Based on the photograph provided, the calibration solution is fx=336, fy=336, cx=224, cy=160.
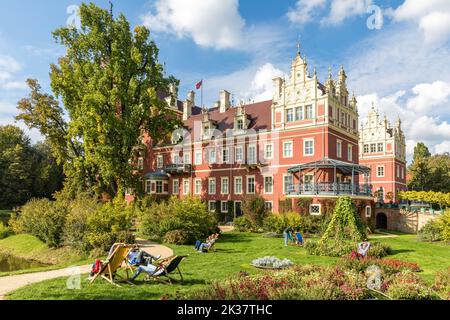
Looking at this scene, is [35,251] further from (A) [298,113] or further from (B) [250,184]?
(A) [298,113]

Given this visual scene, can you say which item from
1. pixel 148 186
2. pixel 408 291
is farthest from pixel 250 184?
pixel 408 291

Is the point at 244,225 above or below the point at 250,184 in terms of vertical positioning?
below

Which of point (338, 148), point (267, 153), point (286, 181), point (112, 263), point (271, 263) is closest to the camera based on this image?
point (112, 263)

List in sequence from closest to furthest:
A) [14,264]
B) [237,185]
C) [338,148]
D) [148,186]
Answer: [14,264]
[338,148]
[237,185]
[148,186]

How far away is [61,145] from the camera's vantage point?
3538cm

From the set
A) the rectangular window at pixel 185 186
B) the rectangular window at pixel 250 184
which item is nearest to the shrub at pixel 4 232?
the rectangular window at pixel 185 186

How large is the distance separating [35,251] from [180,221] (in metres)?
9.52

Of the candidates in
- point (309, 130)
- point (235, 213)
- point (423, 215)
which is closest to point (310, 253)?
point (309, 130)

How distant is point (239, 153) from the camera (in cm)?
3688

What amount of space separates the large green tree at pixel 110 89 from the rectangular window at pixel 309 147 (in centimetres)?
1288

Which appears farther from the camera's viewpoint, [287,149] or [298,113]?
[287,149]

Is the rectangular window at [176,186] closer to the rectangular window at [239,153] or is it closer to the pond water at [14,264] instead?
the rectangular window at [239,153]

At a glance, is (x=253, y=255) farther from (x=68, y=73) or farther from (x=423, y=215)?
(x=423, y=215)
